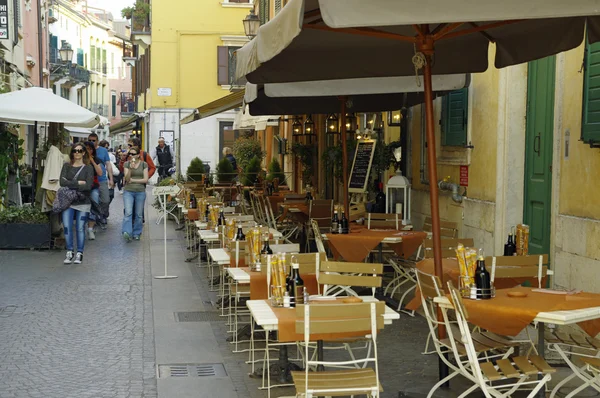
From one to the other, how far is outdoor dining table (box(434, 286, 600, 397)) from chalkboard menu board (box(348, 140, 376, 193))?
28.5 feet

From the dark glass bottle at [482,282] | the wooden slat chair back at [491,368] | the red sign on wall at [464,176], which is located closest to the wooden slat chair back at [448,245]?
the dark glass bottle at [482,282]

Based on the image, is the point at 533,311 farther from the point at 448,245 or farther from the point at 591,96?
the point at 448,245

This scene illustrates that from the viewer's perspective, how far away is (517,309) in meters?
5.63

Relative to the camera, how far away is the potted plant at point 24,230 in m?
15.1

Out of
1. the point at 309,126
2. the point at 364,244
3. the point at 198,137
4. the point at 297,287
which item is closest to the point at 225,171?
the point at 309,126

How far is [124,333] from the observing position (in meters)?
8.95

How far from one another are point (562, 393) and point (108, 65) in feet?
239

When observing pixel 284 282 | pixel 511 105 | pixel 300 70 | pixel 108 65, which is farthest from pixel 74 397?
pixel 108 65

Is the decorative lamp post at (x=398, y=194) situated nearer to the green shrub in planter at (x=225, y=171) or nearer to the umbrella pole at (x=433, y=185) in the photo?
the umbrella pole at (x=433, y=185)

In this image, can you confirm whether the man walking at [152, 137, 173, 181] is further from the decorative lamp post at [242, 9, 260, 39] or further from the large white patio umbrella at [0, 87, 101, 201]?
the large white patio umbrella at [0, 87, 101, 201]

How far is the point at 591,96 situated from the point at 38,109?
32.9ft

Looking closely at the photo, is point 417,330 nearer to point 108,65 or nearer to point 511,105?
point 511,105

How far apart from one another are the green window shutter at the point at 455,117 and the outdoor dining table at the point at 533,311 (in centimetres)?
552

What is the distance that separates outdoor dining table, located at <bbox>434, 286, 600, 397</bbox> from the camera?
546 centimetres
